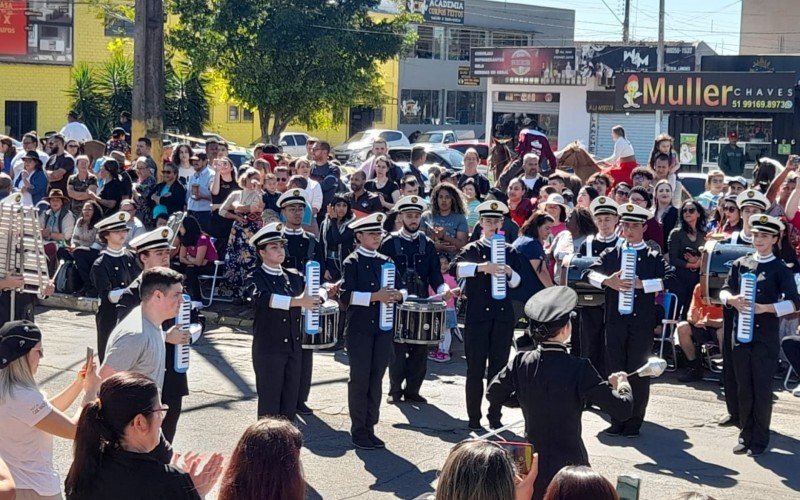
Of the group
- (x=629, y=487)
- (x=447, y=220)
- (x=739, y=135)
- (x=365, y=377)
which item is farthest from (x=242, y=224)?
(x=739, y=135)

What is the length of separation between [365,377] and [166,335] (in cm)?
250

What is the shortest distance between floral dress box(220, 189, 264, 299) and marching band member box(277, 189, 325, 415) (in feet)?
12.9

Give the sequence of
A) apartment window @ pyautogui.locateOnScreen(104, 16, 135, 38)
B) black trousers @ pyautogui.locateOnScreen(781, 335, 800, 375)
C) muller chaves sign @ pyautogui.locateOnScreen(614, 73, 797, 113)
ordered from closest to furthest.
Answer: black trousers @ pyautogui.locateOnScreen(781, 335, 800, 375) → muller chaves sign @ pyautogui.locateOnScreen(614, 73, 797, 113) → apartment window @ pyautogui.locateOnScreen(104, 16, 135, 38)

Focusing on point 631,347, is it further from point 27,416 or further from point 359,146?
point 359,146

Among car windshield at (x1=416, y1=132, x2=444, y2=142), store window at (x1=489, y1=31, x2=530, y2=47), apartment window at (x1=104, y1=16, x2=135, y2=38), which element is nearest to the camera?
apartment window at (x1=104, y1=16, x2=135, y2=38)

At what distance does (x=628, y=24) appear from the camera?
160 ft

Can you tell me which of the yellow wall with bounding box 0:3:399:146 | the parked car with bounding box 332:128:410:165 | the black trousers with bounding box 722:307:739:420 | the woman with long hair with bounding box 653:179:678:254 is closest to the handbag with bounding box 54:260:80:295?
the woman with long hair with bounding box 653:179:678:254

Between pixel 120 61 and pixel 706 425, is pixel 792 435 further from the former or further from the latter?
pixel 120 61

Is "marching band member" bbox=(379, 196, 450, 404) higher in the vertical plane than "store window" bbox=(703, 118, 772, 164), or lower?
lower

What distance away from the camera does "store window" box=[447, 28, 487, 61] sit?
62.2 meters

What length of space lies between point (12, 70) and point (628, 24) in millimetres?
24545

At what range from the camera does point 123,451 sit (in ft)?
16.4

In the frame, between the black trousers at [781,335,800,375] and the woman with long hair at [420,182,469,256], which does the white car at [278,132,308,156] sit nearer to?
the woman with long hair at [420,182,469,256]

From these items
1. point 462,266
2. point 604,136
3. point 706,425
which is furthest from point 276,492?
point 604,136
